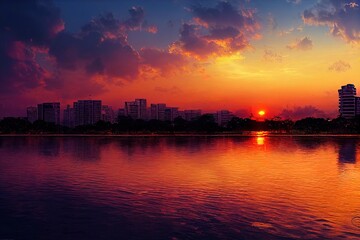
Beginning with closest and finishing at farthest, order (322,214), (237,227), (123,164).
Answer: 1. (237,227)
2. (322,214)
3. (123,164)

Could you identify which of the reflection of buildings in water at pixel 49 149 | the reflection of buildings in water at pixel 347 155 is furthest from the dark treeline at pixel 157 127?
the reflection of buildings in water at pixel 347 155

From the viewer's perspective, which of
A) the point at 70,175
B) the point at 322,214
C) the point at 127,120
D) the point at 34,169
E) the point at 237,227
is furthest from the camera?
the point at 127,120

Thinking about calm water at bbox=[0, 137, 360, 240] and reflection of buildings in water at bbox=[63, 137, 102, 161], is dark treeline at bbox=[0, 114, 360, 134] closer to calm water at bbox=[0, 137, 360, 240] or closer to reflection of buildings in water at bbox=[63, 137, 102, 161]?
reflection of buildings in water at bbox=[63, 137, 102, 161]

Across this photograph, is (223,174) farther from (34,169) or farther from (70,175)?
(34,169)

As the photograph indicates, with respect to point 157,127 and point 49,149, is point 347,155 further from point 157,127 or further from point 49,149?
point 157,127

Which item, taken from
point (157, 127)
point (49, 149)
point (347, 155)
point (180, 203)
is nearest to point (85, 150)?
point (49, 149)

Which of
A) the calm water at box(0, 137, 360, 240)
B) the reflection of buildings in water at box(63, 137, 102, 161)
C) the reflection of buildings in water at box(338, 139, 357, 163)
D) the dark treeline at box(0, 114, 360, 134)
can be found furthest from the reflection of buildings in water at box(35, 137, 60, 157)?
the dark treeline at box(0, 114, 360, 134)

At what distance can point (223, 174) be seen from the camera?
26531 mm

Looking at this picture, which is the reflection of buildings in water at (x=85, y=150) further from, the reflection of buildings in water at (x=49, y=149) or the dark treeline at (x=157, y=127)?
the dark treeline at (x=157, y=127)

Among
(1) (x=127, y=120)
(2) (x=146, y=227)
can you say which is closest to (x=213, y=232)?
(2) (x=146, y=227)

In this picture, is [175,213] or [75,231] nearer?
[75,231]

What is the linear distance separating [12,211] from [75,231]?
4.49m

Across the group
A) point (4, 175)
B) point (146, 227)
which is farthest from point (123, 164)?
point (146, 227)

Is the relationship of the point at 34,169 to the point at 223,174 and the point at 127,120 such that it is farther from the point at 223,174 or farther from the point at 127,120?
the point at 127,120
